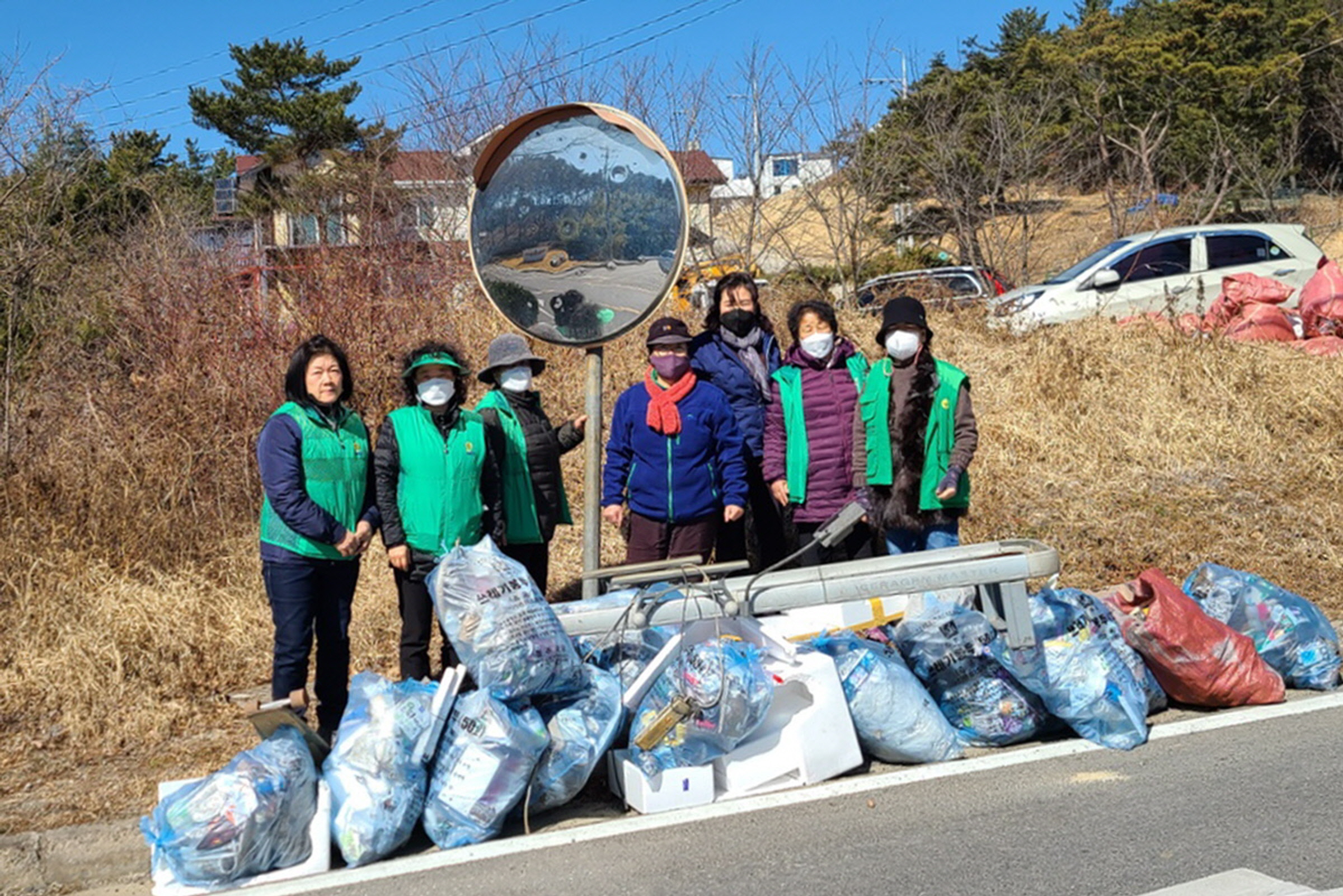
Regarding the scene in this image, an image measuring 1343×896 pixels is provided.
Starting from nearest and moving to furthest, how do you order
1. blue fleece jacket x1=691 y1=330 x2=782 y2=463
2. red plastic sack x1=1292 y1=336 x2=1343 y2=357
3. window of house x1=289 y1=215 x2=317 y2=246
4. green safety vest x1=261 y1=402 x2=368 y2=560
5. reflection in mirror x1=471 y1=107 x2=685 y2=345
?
green safety vest x1=261 y1=402 x2=368 y2=560 → reflection in mirror x1=471 y1=107 x2=685 y2=345 → blue fleece jacket x1=691 y1=330 x2=782 y2=463 → red plastic sack x1=1292 y1=336 x2=1343 y2=357 → window of house x1=289 y1=215 x2=317 y2=246

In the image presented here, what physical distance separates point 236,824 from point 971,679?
2915 millimetres

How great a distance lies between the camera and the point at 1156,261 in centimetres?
1483

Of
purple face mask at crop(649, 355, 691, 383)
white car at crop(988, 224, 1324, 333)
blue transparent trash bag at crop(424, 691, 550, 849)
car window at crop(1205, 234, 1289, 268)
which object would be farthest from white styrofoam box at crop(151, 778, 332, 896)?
car window at crop(1205, 234, 1289, 268)

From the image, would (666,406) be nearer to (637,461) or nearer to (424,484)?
(637,461)

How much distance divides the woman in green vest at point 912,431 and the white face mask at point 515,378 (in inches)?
66.2

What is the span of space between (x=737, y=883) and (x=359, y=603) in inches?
152

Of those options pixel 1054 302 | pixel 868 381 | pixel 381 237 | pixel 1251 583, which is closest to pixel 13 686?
pixel 868 381

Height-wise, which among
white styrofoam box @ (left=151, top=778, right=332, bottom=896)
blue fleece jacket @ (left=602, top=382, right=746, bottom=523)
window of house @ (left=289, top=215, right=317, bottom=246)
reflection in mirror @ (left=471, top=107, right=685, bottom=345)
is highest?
window of house @ (left=289, top=215, right=317, bottom=246)

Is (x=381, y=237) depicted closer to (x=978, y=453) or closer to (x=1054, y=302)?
(x=978, y=453)

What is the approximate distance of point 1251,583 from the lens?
603cm

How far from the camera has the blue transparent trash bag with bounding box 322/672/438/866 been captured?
4.42 metres

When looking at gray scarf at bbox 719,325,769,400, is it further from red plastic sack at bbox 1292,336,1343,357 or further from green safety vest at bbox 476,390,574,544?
red plastic sack at bbox 1292,336,1343,357

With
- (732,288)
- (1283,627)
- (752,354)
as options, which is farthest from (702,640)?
(1283,627)

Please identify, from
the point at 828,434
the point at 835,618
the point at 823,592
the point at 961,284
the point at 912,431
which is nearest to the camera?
the point at 823,592
